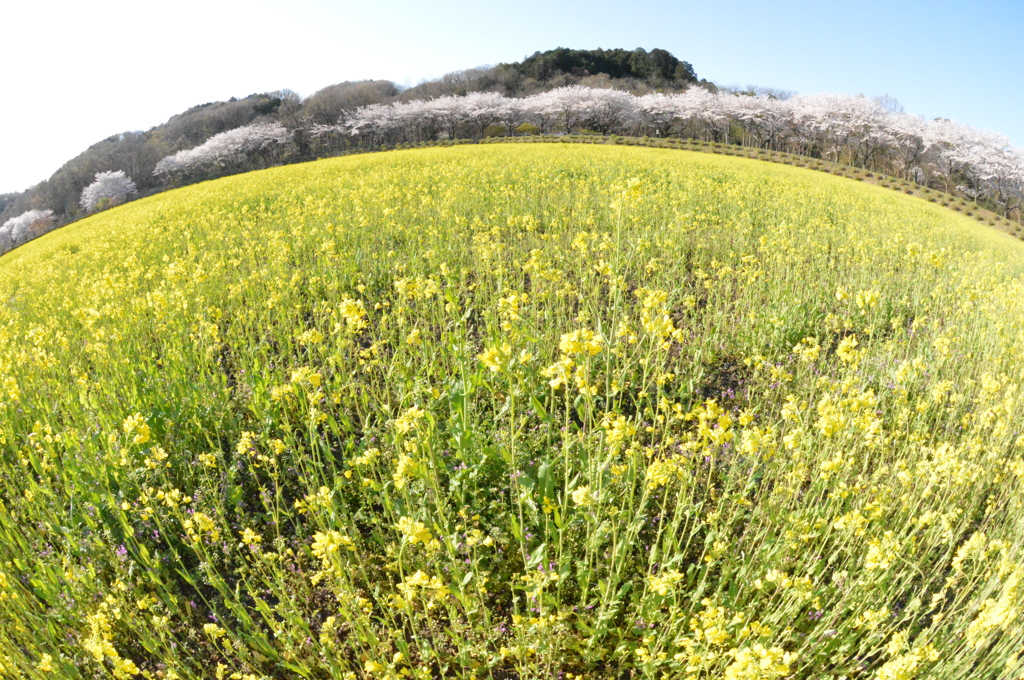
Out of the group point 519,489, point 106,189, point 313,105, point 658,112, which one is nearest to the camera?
point 519,489

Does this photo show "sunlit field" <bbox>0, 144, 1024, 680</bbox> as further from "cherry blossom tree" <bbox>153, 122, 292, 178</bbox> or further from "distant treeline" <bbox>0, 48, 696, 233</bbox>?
"distant treeline" <bbox>0, 48, 696, 233</bbox>

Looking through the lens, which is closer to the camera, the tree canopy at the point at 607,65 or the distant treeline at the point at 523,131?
the distant treeline at the point at 523,131

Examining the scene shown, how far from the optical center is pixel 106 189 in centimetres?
5319

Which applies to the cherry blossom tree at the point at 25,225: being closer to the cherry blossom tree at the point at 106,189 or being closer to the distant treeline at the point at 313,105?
the distant treeline at the point at 313,105

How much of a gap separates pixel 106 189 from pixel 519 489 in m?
68.2

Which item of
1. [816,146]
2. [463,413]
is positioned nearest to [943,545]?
[463,413]

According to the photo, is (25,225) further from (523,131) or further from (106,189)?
(523,131)

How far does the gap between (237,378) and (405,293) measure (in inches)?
95.2

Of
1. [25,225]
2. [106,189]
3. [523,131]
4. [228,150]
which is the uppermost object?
[228,150]

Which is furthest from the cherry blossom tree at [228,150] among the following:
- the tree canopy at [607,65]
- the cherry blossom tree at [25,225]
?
the tree canopy at [607,65]

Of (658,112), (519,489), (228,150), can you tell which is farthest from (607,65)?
(519,489)

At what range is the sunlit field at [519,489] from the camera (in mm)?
2469

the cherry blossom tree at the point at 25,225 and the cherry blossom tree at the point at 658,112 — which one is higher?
the cherry blossom tree at the point at 25,225

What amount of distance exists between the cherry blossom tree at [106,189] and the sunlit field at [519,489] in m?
58.9
